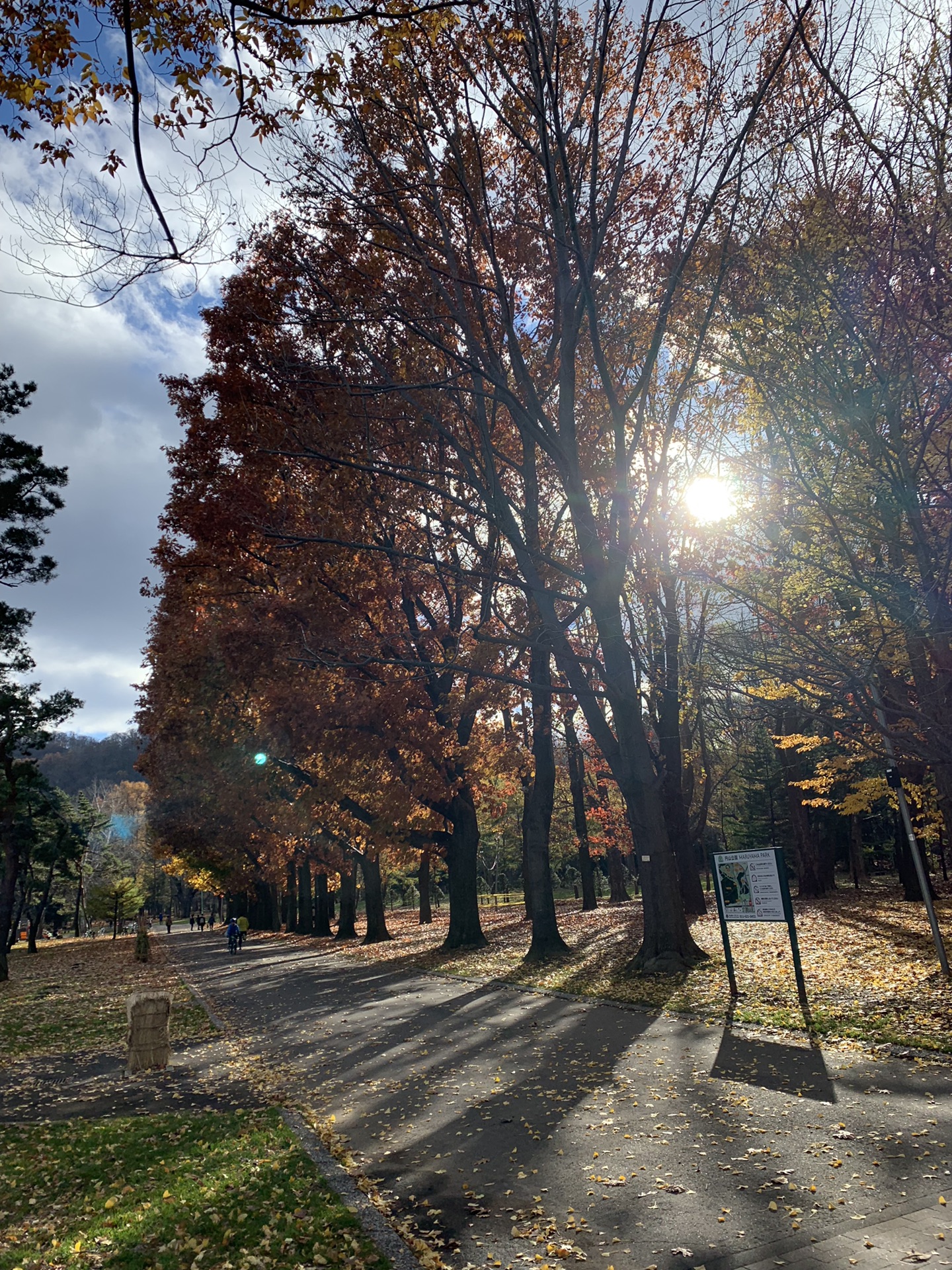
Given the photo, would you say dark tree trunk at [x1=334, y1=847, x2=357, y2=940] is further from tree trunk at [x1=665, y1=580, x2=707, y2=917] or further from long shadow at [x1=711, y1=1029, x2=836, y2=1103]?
long shadow at [x1=711, y1=1029, x2=836, y2=1103]

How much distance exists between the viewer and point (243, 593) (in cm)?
1858

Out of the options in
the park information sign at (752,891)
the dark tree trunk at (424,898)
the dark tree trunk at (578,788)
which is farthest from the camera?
the dark tree trunk at (424,898)

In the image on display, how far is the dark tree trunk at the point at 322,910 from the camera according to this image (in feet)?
131

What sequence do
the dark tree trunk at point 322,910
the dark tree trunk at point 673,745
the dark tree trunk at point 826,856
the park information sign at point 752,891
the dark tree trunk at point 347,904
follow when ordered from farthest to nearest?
1. the dark tree trunk at point 322,910
2. the dark tree trunk at point 347,904
3. the dark tree trunk at point 826,856
4. the dark tree trunk at point 673,745
5. the park information sign at point 752,891

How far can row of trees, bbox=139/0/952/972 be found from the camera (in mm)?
7242

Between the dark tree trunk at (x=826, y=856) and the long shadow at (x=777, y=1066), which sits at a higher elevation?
the dark tree trunk at (x=826, y=856)

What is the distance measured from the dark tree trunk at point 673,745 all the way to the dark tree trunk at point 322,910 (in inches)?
881

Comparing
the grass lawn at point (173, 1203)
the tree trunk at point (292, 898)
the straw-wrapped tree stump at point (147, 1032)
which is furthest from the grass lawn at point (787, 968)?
the tree trunk at point (292, 898)

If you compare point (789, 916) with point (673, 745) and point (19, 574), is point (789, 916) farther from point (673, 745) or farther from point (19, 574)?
point (19, 574)

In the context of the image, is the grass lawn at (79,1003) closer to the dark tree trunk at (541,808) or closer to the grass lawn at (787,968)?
the grass lawn at (787,968)

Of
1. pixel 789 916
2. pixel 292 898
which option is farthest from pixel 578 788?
pixel 292 898

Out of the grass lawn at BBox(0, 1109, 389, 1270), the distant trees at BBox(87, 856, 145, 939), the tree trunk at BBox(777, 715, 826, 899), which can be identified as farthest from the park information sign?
the distant trees at BBox(87, 856, 145, 939)

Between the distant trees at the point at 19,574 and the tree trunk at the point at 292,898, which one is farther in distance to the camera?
the tree trunk at the point at 292,898

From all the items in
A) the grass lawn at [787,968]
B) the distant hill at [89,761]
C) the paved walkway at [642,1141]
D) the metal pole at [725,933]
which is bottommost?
the paved walkway at [642,1141]
